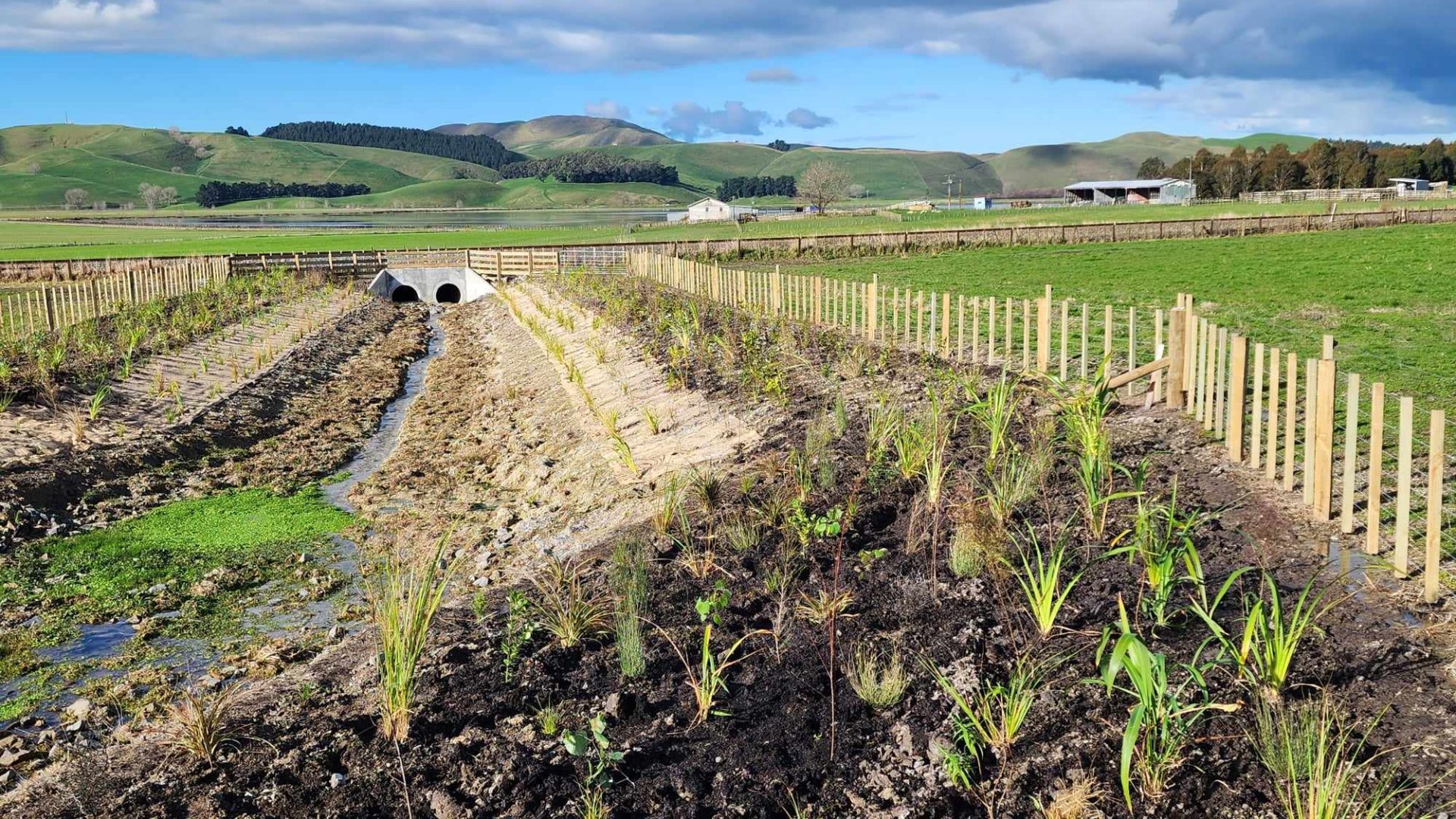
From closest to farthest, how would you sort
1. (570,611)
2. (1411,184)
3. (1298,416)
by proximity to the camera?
(570,611) < (1298,416) < (1411,184)

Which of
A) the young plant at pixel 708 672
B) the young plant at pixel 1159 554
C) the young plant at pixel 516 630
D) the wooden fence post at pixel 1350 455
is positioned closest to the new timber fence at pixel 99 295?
the young plant at pixel 516 630

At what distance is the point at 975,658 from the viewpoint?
5359 millimetres

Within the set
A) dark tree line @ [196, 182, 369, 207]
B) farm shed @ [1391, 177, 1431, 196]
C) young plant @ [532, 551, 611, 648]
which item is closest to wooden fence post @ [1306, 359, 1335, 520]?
young plant @ [532, 551, 611, 648]

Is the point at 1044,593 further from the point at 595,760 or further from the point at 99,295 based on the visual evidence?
the point at 99,295

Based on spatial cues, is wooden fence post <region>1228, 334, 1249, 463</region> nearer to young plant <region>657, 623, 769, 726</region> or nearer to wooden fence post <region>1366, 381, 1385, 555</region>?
wooden fence post <region>1366, 381, 1385, 555</region>

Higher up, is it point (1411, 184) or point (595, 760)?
point (1411, 184)

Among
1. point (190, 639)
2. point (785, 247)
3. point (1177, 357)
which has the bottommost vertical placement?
point (190, 639)

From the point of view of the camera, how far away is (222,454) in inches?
551

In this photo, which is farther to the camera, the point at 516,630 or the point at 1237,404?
the point at 1237,404

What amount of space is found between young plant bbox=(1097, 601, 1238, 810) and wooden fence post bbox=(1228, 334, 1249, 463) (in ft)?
14.1

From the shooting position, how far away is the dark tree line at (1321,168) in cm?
11138

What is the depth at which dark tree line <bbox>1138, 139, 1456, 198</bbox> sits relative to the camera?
111 meters

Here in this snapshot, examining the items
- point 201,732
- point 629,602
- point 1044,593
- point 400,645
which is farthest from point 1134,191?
point 201,732

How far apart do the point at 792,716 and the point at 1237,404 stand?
5071mm
